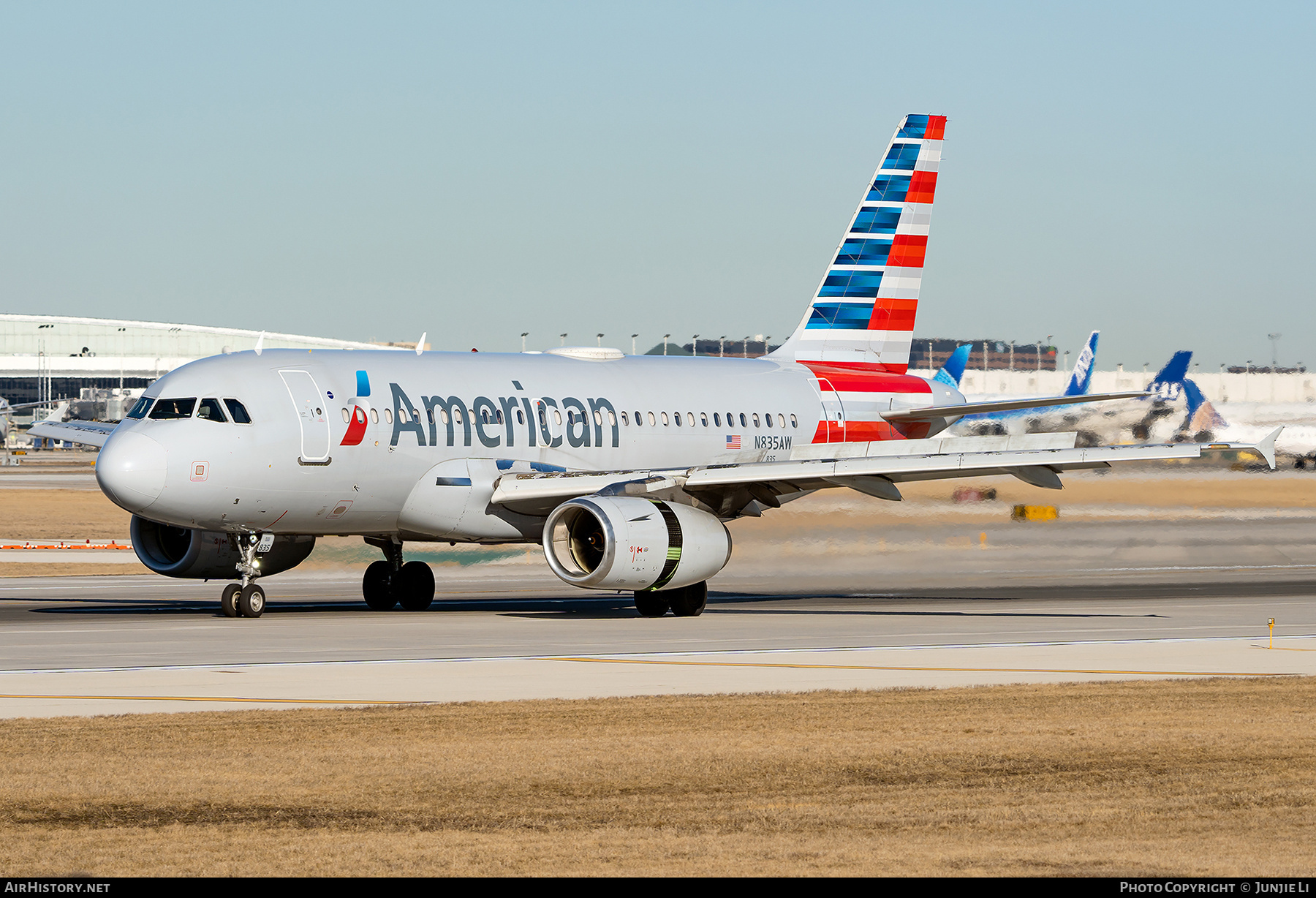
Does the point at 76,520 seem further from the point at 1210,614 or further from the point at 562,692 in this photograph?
the point at 562,692

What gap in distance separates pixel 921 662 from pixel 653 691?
4518mm

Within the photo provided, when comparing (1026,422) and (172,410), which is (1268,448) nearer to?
(172,410)

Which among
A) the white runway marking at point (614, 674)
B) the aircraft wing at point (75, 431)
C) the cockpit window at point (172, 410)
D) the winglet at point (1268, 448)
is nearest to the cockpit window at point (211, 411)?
the cockpit window at point (172, 410)

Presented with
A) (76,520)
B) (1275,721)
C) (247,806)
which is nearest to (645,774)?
(247,806)

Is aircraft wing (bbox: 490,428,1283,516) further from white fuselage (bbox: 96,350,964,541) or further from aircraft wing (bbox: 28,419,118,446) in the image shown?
aircraft wing (bbox: 28,419,118,446)

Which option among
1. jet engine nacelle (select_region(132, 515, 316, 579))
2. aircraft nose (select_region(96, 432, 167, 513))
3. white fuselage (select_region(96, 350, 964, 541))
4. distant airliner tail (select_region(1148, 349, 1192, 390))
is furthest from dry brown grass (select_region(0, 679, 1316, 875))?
distant airliner tail (select_region(1148, 349, 1192, 390))

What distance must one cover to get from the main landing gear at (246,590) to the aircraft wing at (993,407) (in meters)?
13.7

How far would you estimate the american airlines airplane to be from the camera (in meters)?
27.1

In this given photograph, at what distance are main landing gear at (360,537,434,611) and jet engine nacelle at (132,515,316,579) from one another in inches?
64.2

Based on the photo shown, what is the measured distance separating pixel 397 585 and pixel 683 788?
67.1 feet

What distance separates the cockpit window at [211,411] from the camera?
27484 mm

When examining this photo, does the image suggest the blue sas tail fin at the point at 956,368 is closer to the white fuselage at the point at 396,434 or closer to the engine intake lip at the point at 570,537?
the white fuselage at the point at 396,434

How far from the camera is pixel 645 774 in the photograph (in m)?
12.7
